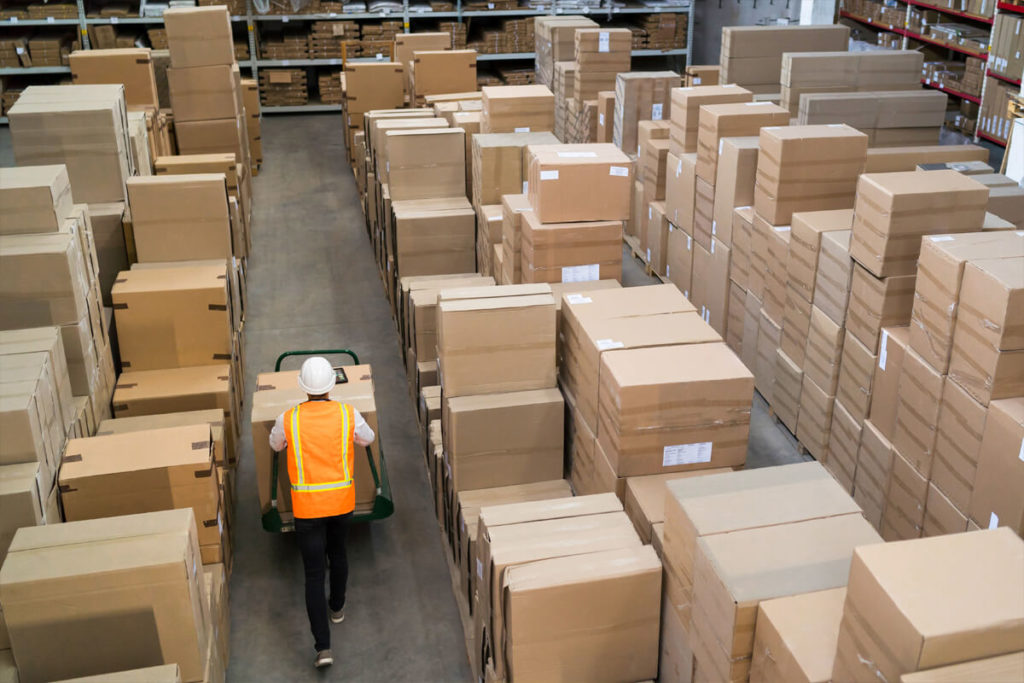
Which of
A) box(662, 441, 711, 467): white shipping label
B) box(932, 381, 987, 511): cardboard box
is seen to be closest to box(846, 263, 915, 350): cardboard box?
box(932, 381, 987, 511): cardboard box

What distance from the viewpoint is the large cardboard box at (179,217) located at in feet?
20.2

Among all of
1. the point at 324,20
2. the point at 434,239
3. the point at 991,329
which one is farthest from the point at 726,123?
the point at 324,20

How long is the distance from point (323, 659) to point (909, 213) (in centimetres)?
329

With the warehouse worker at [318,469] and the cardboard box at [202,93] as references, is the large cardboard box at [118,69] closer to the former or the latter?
the cardboard box at [202,93]

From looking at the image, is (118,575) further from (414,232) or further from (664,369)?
(414,232)

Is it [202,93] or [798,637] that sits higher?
[202,93]

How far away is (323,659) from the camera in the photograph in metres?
4.20

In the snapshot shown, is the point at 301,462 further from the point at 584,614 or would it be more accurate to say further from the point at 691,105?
the point at 691,105

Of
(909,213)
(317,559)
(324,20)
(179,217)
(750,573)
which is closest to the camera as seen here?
(750,573)

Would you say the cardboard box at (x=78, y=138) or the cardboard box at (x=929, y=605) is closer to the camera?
the cardboard box at (x=929, y=605)

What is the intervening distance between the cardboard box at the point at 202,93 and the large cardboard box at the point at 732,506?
279 inches

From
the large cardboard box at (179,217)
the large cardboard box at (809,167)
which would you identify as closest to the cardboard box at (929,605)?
the large cardboard box at (809,167)

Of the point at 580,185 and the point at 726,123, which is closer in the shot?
the point at 580,185

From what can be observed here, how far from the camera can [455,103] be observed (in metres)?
8.65
